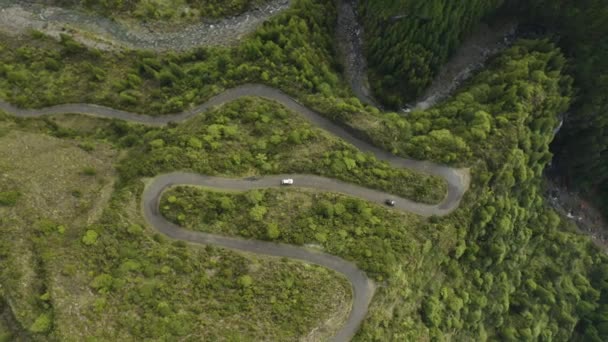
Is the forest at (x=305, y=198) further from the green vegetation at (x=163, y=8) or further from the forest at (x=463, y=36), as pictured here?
the green vegetation at (x=163, y=8)

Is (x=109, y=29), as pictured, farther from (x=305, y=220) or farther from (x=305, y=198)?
(x=305, y=220)

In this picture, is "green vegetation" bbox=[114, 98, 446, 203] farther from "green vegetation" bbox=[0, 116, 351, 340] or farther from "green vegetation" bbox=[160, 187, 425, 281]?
"green vegetation" bbox=[0, 116, 351, 340]

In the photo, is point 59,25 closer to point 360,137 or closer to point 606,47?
point 360,137

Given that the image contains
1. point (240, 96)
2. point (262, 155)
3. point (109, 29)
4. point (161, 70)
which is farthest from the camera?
point (109, 29)

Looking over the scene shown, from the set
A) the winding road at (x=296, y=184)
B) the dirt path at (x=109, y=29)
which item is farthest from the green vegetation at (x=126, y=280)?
the dirt path at (x=109, y=29)

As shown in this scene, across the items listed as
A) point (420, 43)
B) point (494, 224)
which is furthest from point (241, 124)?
point (494, 224)

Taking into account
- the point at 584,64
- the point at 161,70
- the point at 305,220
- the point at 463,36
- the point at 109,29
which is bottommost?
the point at 305,220

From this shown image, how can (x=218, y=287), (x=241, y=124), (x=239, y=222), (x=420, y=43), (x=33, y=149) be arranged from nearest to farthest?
1. (x=218, y=287)
2. (x=239, y=222)
3. (x=33, y=149)
4. (x=241, y=124)
5. (x=420, y=43)

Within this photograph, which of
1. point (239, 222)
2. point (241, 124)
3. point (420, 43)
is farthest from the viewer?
point (420, 43)

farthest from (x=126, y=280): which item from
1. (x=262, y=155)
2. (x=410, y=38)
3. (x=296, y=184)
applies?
(x=410, y=38)
